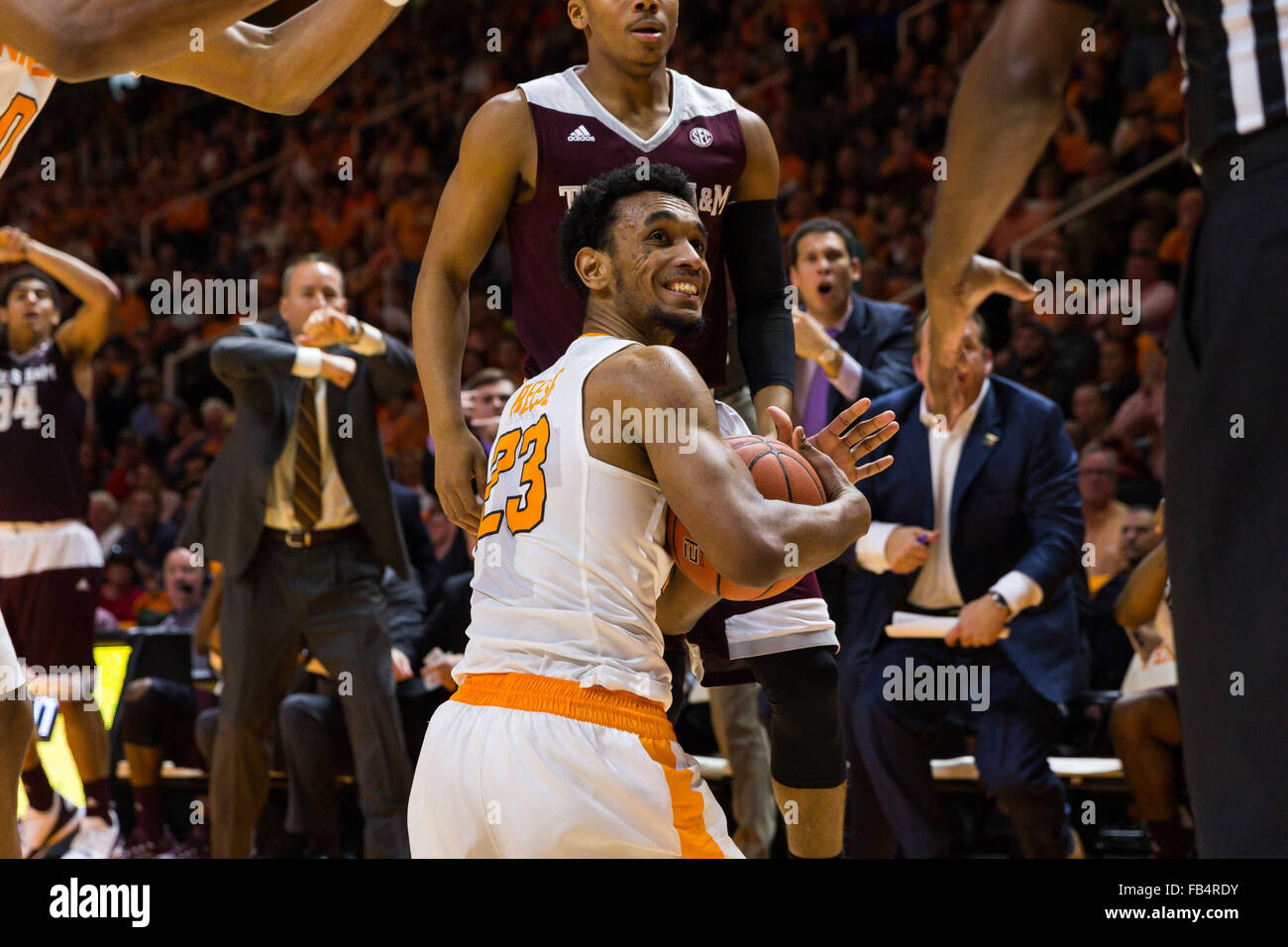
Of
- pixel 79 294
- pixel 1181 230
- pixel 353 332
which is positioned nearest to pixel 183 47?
pixel 353 332

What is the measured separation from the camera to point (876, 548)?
16.9 ft

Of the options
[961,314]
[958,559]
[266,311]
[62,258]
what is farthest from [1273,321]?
[266,311]

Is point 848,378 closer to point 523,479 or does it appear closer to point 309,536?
point 309,536

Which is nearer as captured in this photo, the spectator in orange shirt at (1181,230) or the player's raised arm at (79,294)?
the player's raised arm at (79,294)

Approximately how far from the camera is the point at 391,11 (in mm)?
2637

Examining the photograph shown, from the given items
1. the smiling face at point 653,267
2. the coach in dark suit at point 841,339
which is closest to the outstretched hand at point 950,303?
the smiling face at point 653,267

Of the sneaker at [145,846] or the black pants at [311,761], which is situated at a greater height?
the black pants at [311,761]

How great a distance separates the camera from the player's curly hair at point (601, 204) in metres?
3.00

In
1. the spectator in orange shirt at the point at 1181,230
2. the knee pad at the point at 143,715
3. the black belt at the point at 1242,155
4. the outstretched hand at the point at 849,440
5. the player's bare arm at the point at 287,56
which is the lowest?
the knee pad at the point at 143,715

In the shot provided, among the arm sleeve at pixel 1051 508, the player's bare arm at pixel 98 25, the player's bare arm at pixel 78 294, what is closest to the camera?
the player's bare arm at pixel 98 25

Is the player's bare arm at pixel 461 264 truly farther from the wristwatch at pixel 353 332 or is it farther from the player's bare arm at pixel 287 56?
the wristwatch at pixel 353 332

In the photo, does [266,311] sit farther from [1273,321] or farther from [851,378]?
[1273,321]

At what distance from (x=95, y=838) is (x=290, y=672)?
3.86 feet

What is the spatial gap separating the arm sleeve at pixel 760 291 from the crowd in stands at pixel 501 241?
1.20m
